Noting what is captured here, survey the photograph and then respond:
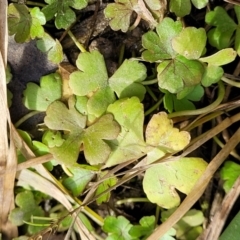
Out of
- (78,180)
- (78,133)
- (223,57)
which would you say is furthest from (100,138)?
(223,57)

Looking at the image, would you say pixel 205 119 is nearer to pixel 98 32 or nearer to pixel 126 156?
pixel 126 156

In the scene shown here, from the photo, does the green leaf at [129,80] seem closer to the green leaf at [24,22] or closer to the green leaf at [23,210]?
the green leaf at [24,22]

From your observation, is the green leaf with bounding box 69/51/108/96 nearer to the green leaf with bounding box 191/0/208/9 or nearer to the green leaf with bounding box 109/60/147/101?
the green leaf with bounding box 109/60/147/101

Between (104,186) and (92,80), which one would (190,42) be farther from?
(104,186)

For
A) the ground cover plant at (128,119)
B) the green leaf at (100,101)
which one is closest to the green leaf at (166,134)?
the ground cover plant at (128,119)

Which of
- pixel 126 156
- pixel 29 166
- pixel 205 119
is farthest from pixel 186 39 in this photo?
pixel 29 166

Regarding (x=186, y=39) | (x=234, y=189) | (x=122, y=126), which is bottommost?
(x=234, y=189)

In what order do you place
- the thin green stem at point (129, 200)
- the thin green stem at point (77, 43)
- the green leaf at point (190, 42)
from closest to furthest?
the green leaf at point (190, 42) < the thin green stem at point (77, 43) < the thin green stem at point (129, 200)

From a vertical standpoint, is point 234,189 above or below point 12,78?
below

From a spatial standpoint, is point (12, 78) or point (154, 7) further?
point (12, 78)
